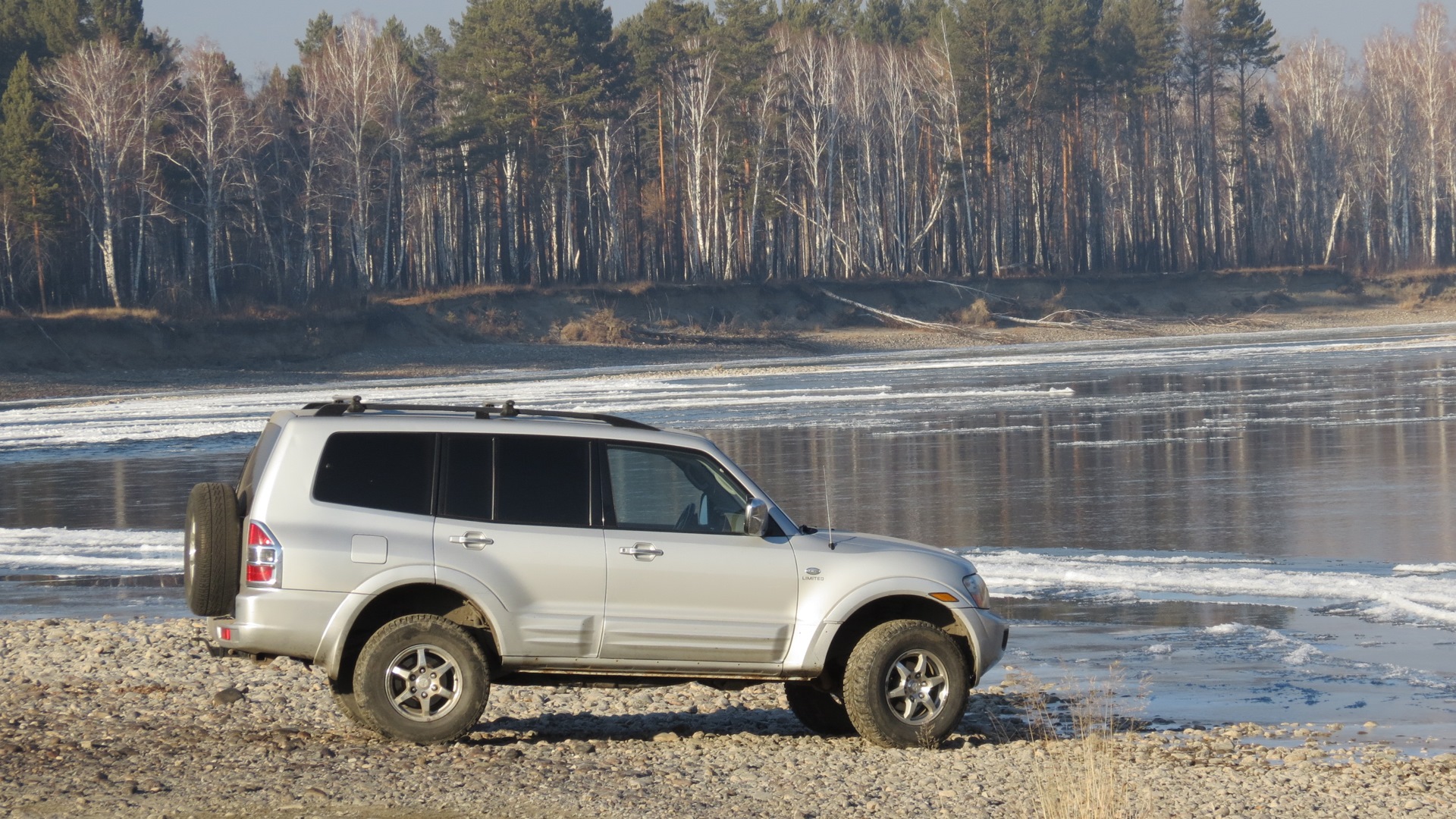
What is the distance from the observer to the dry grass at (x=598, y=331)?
67.8m

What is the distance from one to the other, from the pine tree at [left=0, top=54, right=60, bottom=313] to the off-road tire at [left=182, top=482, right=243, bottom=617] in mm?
57203

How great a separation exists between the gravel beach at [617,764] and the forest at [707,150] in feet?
180

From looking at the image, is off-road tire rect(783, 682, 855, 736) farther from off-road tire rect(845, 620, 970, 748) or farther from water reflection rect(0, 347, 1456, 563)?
water reflection rect(0, 347, 1456, 563)

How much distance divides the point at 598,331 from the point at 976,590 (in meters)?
60.3

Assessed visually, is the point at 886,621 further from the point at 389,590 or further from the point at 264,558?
the point at 264,558

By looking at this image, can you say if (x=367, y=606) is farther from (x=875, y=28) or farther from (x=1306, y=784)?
(x=875, y=28)

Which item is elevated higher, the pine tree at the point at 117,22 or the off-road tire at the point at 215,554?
the pine tree at the point at 117,22

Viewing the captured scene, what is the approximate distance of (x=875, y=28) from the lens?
342 feet

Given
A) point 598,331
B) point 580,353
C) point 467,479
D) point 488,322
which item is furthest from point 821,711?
point 488,322

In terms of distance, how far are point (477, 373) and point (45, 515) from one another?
37000 millimetres

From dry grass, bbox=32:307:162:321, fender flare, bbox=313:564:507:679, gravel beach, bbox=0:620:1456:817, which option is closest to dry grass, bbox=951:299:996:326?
dry grass, bbox=32:307:162:321

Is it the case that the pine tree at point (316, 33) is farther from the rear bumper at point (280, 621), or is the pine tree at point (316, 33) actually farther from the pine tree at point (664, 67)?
the rear bumper at point (280, 621)

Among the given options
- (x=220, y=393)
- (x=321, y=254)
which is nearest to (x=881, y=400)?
(x=220, y=393)

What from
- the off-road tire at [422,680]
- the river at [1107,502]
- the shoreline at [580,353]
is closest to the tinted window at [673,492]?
the off-road tire at [422,680]
